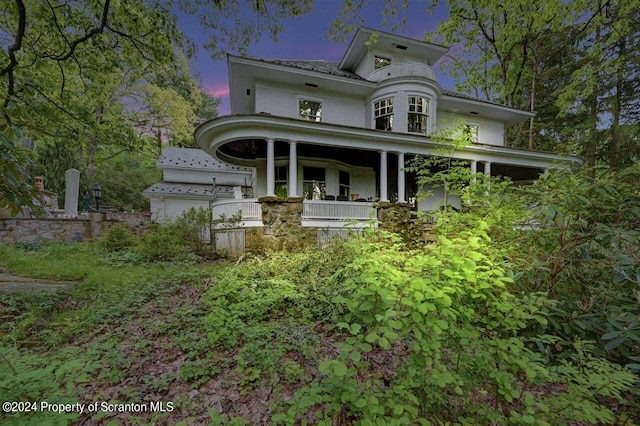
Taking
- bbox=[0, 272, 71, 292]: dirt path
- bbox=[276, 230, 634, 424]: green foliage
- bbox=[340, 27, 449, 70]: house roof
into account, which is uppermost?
bbox=[340, 27, 449, 70]: house roof

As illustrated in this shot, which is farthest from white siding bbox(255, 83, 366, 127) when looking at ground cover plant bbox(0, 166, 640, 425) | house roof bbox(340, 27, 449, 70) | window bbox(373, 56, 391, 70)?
ground cover plant bbox(0, 166, 640, 425)

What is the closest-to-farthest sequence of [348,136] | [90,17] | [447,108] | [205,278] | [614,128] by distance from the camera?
1. [205,278]
2. [90,17]
3. [348,136]
4. [447,108]
5. [614,128]

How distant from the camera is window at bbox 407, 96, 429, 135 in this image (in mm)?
10477

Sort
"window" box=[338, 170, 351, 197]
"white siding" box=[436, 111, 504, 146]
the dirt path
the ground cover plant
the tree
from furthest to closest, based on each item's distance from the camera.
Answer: "white siding" box=[436, 111, 504, 146]
"window" box=[338, 170, 351, 197]
the tree
the dirt path
the ground cover plant

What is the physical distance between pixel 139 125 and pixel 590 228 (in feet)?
70.9

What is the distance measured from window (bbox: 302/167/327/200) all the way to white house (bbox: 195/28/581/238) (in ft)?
0.14

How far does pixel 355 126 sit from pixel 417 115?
116 inches

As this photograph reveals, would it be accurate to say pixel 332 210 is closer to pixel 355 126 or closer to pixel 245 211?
pixel 245 211

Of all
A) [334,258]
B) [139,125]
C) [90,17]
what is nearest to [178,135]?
[139,125]

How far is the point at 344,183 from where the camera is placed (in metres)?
11.1

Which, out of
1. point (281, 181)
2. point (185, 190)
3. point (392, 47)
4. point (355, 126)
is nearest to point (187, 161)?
point (185, 190)

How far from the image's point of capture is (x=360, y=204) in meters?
8.63

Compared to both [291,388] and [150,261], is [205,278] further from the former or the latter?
[291,388]

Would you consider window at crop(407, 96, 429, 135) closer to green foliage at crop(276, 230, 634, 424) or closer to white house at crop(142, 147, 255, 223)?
white house at crop(142, 147, 255, 223)
